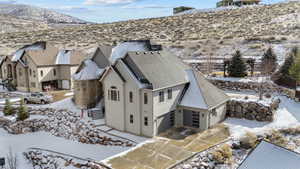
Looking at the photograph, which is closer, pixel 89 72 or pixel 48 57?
pixel 89 72

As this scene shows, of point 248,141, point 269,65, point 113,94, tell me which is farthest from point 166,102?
point 269,65

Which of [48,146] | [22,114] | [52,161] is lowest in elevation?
[52,161]

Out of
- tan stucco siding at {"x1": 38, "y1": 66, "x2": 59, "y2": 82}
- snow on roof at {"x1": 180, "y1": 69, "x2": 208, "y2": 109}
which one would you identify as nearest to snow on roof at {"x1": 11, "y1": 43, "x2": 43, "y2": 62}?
tan stucco siding at {"x1": 38, "y1": 66, "x2": 59, "y2": 82}

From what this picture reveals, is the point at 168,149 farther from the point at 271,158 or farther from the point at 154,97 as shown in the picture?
the point at 271,158

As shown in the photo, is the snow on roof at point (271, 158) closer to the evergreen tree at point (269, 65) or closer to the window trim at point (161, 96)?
the window trim at point (161, 96)

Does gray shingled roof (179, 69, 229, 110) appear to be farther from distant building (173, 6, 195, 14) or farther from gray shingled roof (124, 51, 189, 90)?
distant building (173, 6, 195, 14)
